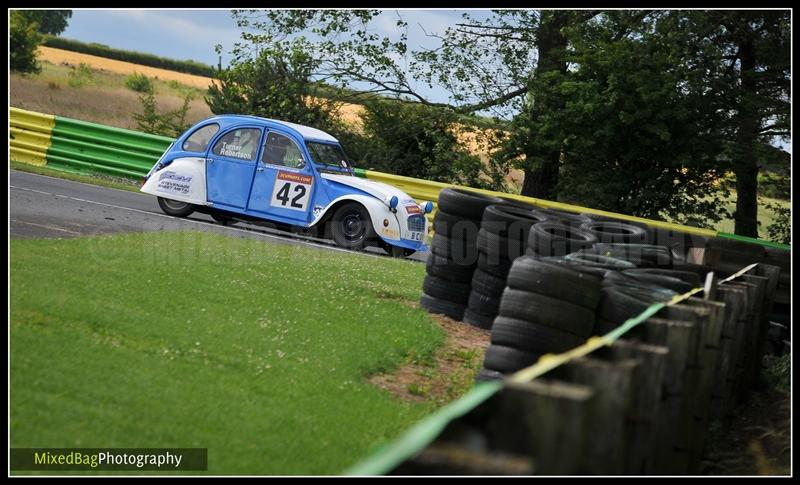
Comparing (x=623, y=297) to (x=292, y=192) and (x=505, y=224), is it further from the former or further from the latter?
(x=292, y=192)

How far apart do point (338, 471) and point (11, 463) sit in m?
1.65

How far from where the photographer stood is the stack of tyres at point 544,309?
723cm

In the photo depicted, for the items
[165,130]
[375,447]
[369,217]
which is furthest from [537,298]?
[165,130]

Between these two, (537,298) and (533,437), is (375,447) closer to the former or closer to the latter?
(537,298)

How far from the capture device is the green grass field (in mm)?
5609

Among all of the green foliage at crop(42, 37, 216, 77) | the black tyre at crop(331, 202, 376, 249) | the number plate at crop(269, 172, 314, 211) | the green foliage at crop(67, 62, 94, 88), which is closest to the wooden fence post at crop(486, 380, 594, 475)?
the black tyre at crop(331, 202, 376, 249)

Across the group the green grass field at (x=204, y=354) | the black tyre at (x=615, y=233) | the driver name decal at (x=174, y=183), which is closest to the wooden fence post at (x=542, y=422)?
the green grass field at (x=204, y=354)

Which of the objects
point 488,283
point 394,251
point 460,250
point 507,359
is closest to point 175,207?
point 394,251

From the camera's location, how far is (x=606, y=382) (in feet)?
10.5

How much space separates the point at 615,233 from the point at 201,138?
8221 millimetres

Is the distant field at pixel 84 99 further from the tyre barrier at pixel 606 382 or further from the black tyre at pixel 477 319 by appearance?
the tyre barrier at pixel 606 382

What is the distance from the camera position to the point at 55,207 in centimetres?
1423

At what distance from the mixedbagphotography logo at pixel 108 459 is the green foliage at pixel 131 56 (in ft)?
249

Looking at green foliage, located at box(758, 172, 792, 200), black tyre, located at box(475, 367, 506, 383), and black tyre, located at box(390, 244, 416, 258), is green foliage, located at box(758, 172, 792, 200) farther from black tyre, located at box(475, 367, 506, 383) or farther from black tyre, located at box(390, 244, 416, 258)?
black tyre, located at box(475, 367, 506, 383)
